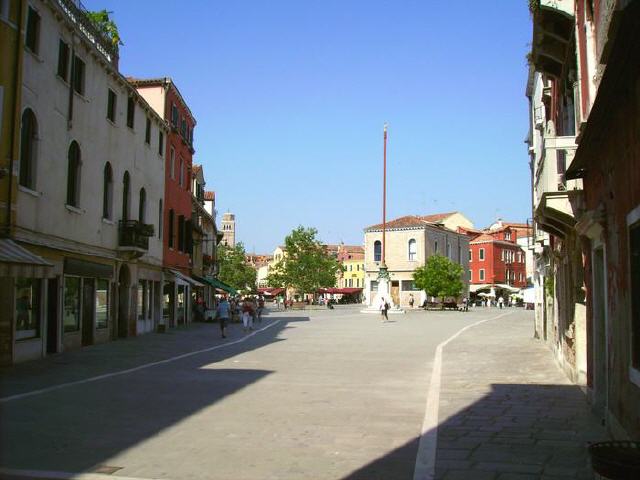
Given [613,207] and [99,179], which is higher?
[99,179]

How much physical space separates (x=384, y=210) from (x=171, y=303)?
990 inches

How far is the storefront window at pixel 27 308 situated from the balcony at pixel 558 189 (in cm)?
1156

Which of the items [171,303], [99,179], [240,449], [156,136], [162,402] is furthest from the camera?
[171,303]

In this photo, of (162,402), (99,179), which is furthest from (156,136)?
(162,402)

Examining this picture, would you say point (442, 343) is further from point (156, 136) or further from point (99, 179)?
point (156, 136)

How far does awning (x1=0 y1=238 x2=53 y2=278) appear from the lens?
38.7 ft

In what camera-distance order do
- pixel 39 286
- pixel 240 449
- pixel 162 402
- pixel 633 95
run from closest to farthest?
pixel 633 95
pixel 240 449
pixel 162 402
pixel 39 286

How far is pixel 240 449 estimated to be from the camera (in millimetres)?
7074

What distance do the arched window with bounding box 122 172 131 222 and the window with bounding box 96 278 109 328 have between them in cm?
296

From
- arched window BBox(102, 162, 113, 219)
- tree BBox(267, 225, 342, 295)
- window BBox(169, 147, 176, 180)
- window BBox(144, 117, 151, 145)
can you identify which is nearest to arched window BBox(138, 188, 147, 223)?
window BBox(144, 117, 151, 145)

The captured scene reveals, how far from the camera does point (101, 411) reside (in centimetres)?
923

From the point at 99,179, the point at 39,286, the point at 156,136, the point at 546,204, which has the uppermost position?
the point at 156,136

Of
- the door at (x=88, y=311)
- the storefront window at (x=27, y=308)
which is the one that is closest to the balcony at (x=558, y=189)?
the storefront window at (x=27, y=308)

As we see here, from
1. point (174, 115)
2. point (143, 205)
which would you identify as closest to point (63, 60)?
point (143, 205)
